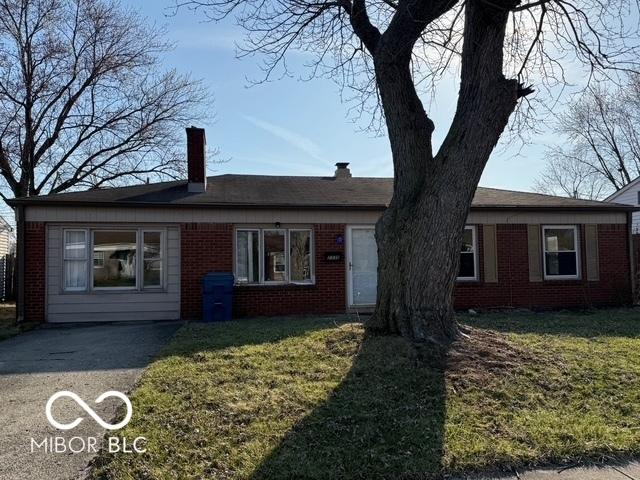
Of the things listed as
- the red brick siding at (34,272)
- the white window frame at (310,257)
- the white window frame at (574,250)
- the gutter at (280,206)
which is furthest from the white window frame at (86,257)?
the white window frame at (574,250)

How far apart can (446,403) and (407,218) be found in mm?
2638

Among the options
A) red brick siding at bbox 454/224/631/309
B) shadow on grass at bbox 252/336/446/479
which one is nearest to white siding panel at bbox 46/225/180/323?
shadow on grass at bbox 252/336/446/479

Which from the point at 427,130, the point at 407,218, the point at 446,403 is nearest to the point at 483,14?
the point at 427,130

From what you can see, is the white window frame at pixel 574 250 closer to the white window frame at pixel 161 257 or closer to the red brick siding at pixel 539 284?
the red brick siding at pixel 539 284

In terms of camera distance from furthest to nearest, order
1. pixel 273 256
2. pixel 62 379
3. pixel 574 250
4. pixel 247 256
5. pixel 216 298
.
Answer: pixel 574 250 < pixel 273 256 < pixel 247 256 < pixel 216 298 < pixel 62 379

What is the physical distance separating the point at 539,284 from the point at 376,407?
937cm

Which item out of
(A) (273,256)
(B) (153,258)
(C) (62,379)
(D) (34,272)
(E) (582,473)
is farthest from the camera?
(A) (273,256)

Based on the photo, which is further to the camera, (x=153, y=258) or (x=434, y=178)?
(x=153, y=258)

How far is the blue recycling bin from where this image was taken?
35.2ft

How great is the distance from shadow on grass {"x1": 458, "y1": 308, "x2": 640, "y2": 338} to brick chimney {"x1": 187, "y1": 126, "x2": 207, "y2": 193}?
7.04 m

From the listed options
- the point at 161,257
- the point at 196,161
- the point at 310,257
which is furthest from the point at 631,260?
the point at 161,257

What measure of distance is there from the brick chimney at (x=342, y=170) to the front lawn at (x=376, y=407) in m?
9.66

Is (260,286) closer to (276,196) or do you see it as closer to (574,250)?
(276,196)

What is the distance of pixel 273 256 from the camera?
11.8 metres
